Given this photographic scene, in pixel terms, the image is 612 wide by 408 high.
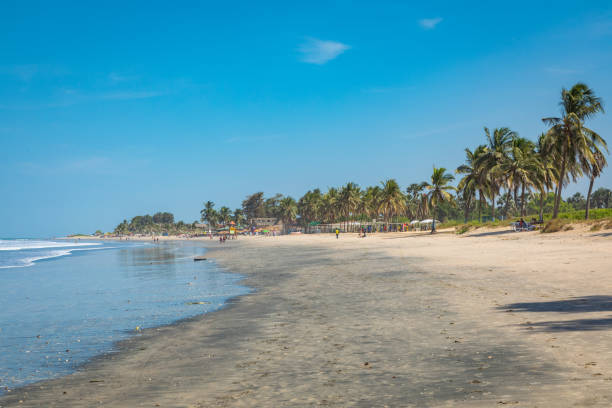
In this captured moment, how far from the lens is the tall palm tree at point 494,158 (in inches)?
2318

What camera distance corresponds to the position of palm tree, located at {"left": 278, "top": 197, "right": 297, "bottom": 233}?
16800 cm

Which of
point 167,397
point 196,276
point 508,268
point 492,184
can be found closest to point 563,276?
point 508,268

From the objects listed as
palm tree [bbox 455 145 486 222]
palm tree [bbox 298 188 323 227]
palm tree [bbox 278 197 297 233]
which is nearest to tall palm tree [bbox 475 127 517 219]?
palm tree [bbox 455 145 486 222]

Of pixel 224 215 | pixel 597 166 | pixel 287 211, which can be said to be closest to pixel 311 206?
pixel 287 211

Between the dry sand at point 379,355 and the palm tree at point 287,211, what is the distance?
154603 mm

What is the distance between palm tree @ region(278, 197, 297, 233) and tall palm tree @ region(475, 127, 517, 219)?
111m

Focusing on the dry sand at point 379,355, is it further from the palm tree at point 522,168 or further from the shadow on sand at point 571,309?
the palm tree at point 522,168

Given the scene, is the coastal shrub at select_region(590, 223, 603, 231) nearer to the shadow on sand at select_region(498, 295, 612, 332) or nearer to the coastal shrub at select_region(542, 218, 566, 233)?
the coastal shrub at select_region(542, 218, 566, 233)

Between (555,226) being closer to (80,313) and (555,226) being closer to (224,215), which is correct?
(80,313)

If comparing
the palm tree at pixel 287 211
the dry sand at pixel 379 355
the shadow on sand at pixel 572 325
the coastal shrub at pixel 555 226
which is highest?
the palm tree at pixel 287 211

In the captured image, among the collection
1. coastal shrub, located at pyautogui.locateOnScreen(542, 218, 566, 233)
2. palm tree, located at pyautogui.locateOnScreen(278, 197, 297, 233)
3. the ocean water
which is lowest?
the ocean water

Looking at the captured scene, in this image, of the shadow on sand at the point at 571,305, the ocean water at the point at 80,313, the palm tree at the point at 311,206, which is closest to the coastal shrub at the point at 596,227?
the shadow on sand at the point at 571,305

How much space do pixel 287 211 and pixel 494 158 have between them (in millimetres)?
114521

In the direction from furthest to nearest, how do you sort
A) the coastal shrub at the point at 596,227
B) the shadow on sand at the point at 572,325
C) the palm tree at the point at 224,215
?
the palm tree at the point at 224,215
the coastal shrub at the point at 596,227
the shadow on sand at the point at 572,325
